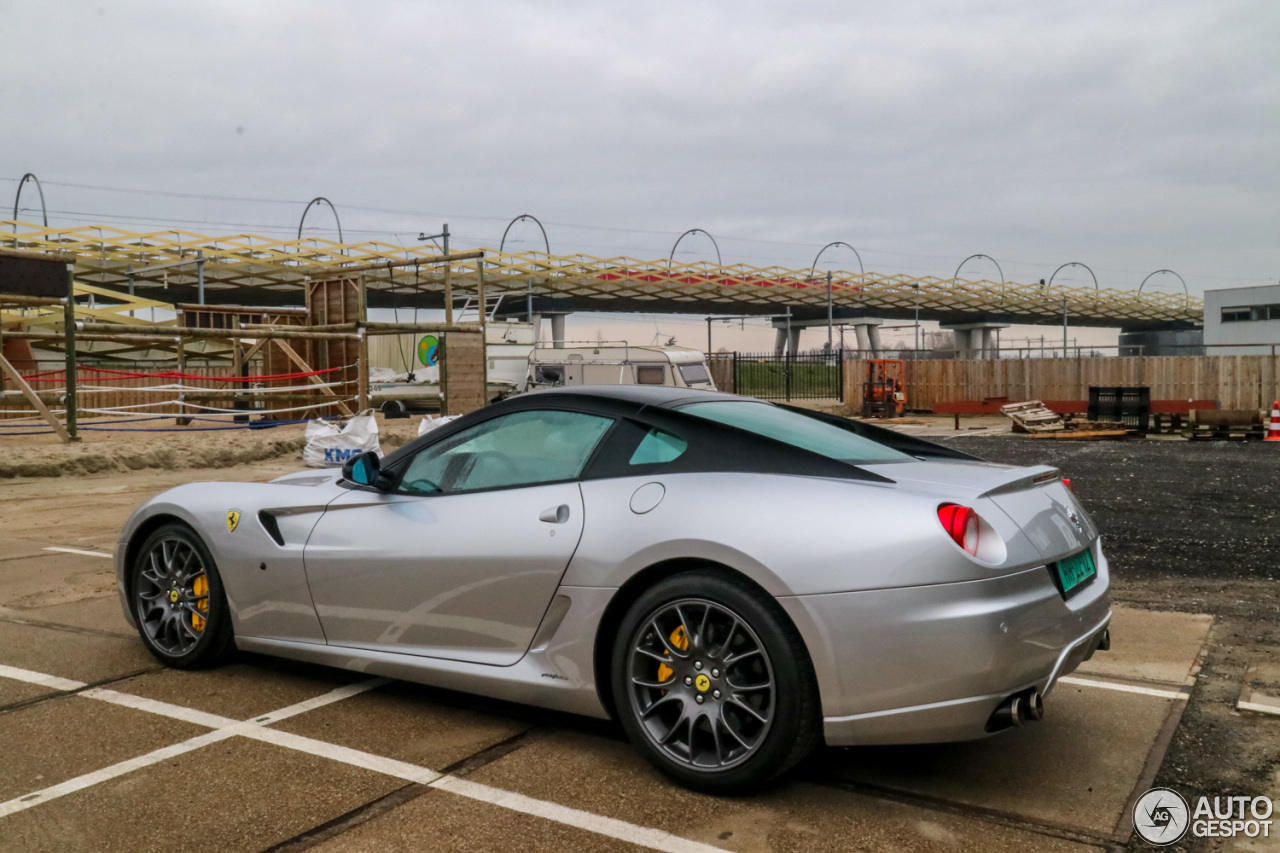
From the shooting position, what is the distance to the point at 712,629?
3.37 meters

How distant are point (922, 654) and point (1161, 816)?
0.95m

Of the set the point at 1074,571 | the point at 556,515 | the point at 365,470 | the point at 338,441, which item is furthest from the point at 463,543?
the point at 338,441

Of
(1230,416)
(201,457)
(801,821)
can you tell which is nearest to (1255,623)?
(801,821)

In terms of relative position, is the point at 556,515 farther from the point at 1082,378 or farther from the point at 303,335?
the point at 1082,378

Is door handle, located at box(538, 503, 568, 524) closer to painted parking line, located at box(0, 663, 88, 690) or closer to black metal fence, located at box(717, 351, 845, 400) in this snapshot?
painted parking line, located at box(0, 663, 88, 690)

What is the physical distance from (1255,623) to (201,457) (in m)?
14.0

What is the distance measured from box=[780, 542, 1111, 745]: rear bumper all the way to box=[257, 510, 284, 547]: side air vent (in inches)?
92.8

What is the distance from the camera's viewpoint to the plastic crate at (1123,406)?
24.5 m

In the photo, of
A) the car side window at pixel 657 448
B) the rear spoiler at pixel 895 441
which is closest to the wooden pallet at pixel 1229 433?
the rear spoiler at pixel 895 441

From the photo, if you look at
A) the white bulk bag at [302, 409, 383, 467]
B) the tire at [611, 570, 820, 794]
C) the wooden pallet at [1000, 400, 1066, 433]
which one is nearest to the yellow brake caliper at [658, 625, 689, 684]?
the tire at [611, 570, 820, 794]

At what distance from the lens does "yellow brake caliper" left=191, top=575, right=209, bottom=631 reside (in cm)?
473

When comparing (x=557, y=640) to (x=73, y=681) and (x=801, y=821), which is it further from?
(x=73, y=681)
